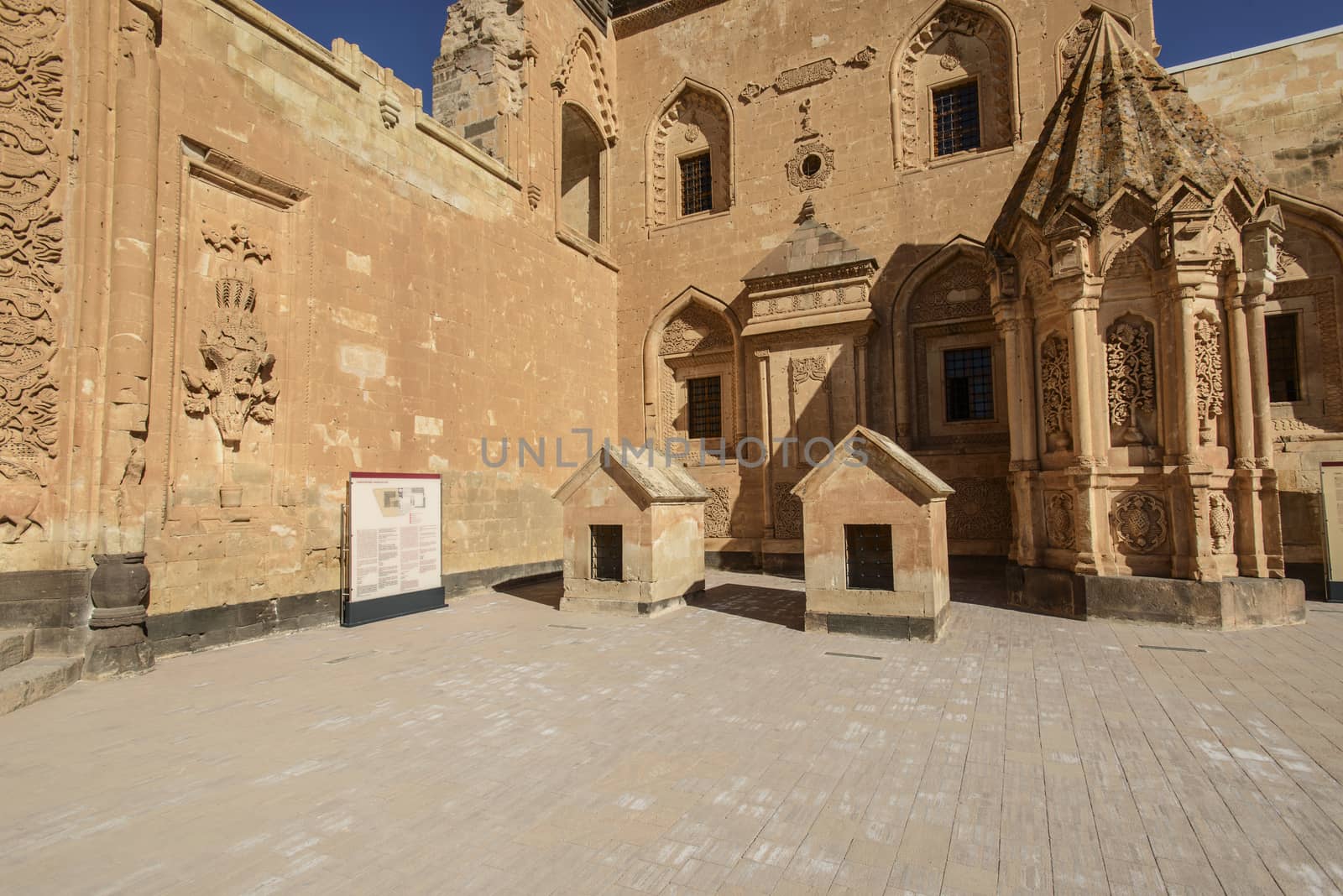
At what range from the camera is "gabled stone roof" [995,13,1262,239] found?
8211 millimetres

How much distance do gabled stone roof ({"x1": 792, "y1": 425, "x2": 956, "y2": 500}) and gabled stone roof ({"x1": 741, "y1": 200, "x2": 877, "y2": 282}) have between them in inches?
242

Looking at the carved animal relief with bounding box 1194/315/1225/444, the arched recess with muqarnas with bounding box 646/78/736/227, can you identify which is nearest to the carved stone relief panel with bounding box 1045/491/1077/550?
the carved animal relief with bounding box 1194/315/1225/444

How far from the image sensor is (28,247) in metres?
6.11

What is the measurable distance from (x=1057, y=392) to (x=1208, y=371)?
155 centimetres

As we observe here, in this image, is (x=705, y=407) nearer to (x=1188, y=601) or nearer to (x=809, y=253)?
(x=809, y=253)

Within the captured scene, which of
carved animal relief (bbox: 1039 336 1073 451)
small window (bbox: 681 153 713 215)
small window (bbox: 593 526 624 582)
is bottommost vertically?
small window (bbox: 593 526 624 582)

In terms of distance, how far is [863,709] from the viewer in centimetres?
487

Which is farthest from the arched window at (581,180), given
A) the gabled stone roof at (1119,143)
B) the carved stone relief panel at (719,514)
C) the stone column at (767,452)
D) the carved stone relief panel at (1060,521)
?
the carved stone relief panel at (1060,521)

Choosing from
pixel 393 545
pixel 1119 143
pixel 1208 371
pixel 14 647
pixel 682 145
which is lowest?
pixel 14 647

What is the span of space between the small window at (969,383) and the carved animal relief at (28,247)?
12585 millimetres

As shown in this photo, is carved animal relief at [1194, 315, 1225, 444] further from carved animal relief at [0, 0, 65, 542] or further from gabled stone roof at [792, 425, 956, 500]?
carved animal relief at [0, 0, 65, 542]

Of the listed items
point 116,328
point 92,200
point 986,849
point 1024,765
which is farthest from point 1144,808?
point 92,200

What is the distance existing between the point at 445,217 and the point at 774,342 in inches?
249

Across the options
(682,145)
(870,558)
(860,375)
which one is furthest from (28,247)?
(682,145)
